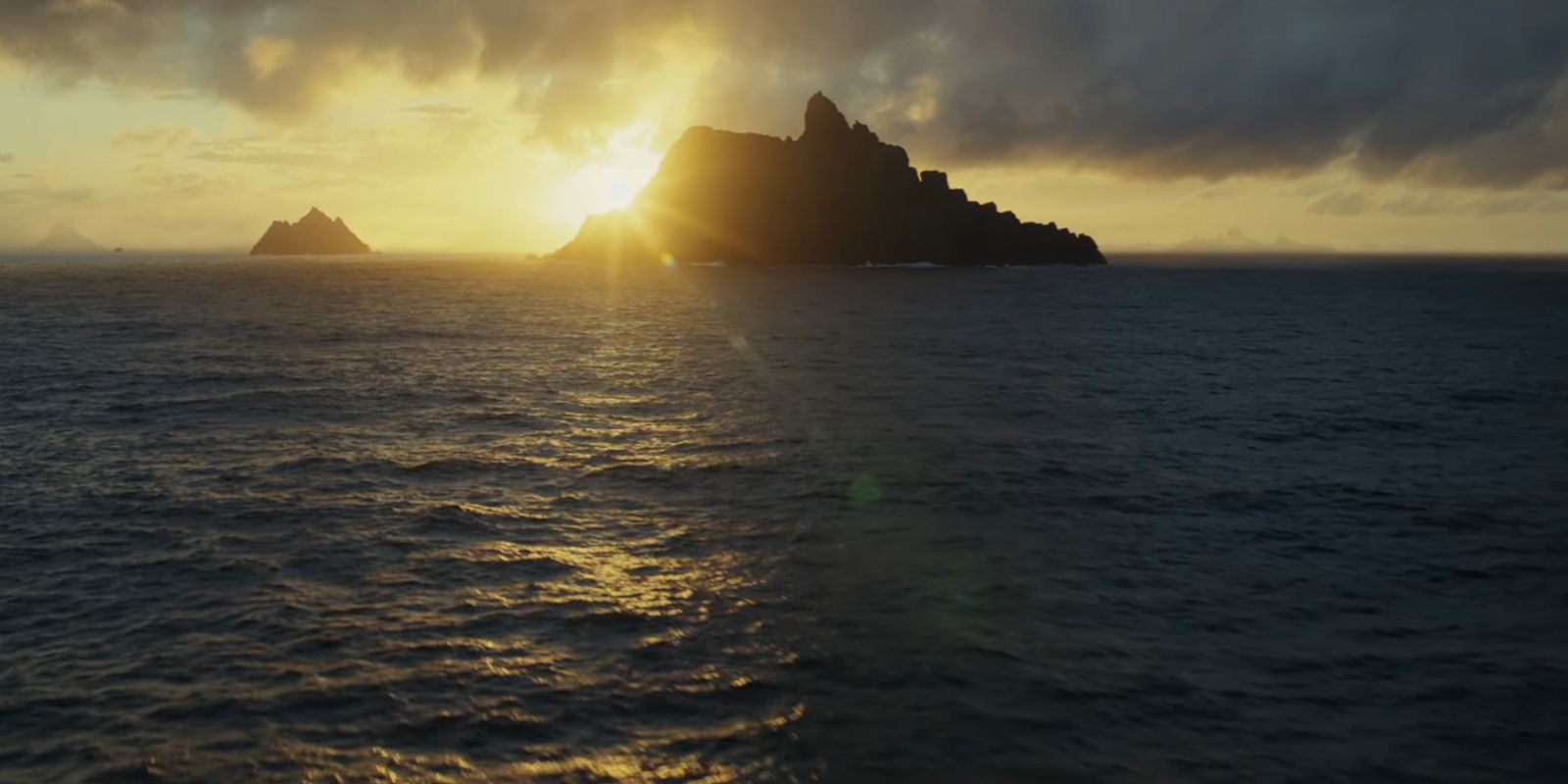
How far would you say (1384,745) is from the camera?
15.6m

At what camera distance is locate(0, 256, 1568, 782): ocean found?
15656 mm

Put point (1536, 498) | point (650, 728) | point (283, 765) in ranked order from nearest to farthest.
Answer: point (283, 765) → point (650, 728) → point (1536, 498)

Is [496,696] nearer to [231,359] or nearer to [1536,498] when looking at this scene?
[1536,498]

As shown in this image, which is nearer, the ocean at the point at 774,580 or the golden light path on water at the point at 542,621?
the golden light path on water at the point at 542,621

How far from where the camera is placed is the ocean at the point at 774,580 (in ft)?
51.4

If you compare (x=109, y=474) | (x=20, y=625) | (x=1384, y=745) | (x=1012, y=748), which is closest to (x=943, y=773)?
(x=1012, y=748)

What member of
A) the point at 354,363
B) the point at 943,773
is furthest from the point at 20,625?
the point at 354,363

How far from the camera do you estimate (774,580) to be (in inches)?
915

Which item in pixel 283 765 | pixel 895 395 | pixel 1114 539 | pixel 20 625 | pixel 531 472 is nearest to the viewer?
pixel 283 765

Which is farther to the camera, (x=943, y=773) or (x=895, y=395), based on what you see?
(x=895, y=395)

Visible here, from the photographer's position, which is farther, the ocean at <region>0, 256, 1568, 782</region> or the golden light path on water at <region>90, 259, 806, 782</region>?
the ocean at <region>0, 256, 1568, 782</region>

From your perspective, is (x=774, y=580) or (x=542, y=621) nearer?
(x=542, y=621)

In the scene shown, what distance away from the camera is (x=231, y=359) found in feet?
209

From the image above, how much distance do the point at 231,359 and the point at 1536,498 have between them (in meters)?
68.0
